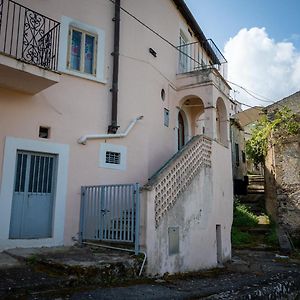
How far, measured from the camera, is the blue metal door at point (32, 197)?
26.7 ft

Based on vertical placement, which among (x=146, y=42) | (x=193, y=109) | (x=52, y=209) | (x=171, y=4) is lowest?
(x=52, y=209)

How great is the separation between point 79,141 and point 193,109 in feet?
23.6

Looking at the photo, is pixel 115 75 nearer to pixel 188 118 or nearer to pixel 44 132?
pixel 44 132

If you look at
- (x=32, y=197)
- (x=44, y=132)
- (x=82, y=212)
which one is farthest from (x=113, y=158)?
(x=32, y=197)

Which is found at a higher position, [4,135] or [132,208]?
[4,135]

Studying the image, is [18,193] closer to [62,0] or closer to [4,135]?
[4,135]

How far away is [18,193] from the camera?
822cm

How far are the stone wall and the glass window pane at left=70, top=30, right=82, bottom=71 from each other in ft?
34.7

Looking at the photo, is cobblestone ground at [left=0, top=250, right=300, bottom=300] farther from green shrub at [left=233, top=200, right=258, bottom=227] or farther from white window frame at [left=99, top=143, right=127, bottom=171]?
green shrub at [left=233, top=200, right=258, bottom=227]

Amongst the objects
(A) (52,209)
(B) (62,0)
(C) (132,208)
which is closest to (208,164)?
(C) (132,208)

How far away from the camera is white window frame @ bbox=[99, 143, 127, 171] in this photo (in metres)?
9.73

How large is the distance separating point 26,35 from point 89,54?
2007mm

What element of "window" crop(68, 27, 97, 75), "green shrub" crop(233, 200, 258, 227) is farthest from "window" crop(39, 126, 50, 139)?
"green shrub" crop(233, 200, 258, 227)

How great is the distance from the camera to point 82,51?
9930 mm
